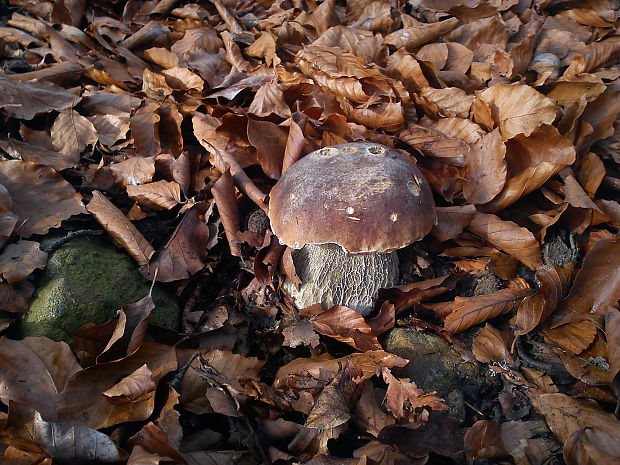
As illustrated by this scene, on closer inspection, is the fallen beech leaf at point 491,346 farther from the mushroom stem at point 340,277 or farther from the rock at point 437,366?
the mushroom stem at point 340,277

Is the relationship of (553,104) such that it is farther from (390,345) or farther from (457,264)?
(390,345)

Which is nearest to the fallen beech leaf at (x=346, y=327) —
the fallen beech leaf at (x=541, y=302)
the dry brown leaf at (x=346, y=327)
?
the dry brown leaf at (x=346, y=327)

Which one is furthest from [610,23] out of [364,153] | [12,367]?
[12,367]

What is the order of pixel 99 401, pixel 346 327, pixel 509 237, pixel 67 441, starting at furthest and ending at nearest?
1. pixel 509 237
2. pixel 346 327
3. pixel 99 401
4. pixel 67 441

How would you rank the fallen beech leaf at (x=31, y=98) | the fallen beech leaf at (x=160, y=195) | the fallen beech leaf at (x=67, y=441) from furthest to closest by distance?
the fallen beech leaf at (x=31, y=98) < the fallen beech leaf at (x=160, y=195) < the fallen beech leaf at (x=67, y=441)

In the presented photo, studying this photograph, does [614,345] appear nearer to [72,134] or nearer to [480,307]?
[480,307]

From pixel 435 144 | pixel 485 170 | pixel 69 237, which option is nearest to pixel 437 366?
pixel 485 170

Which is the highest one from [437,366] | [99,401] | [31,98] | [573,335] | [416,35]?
[416,35]
